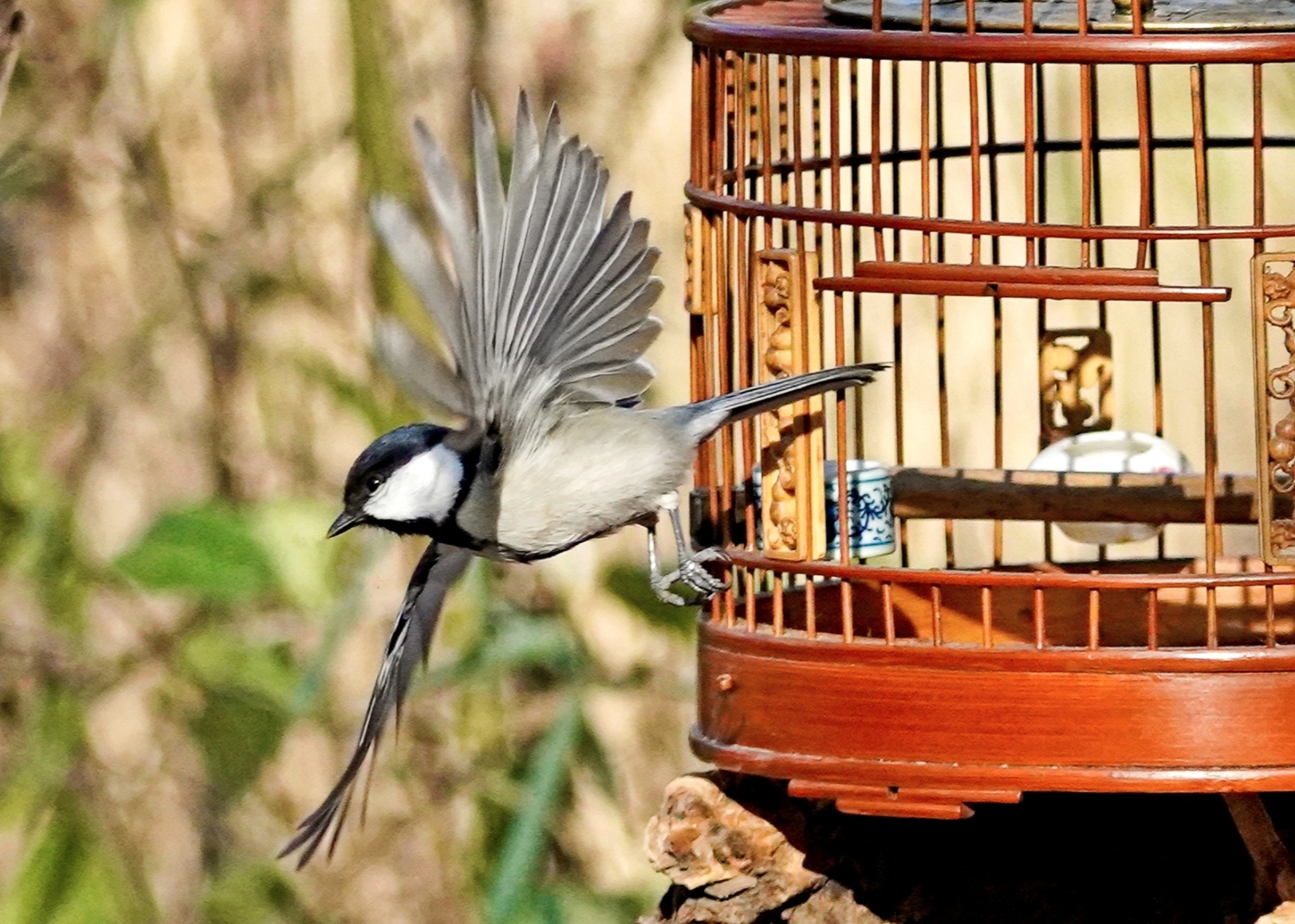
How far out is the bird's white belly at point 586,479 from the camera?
257 cm

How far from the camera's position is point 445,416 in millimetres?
2445

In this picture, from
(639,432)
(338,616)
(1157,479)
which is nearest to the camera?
(639,432)

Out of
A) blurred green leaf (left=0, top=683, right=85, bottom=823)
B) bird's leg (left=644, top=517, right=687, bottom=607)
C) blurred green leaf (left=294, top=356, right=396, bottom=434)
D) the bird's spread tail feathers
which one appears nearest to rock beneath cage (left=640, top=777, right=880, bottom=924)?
bird's leg (left=644, top=517, right=687, bottom=607)

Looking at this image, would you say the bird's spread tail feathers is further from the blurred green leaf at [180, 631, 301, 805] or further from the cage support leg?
the blurred green leaf at [180, 631, 301, 805]

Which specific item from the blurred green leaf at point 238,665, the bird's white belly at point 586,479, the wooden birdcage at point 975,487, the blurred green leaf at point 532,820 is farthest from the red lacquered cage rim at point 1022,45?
the blurred green leaf at point 238,665

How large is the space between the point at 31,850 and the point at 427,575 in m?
1.50

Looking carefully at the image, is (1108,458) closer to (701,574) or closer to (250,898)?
(701,574)

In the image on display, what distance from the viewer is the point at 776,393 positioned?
8.02ft

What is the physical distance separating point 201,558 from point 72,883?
69 cm

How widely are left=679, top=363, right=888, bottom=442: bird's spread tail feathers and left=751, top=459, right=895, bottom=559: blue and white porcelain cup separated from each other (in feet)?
0.27

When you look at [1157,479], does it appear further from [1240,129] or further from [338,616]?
[338,616]

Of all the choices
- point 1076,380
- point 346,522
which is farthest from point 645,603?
point 346,522

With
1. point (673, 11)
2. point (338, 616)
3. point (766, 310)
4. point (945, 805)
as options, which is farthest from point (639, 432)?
point (673, 11)

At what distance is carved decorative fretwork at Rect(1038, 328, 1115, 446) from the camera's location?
10.00 feet
